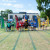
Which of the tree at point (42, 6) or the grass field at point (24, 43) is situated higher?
the tree at point (42, 6)

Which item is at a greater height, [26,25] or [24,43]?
[26,25]

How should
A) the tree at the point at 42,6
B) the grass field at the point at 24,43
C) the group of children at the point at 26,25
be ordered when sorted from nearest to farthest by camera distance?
the grass field at the point at 24,43
the group of children at the point at 26,25
the tree at the point at 42,6

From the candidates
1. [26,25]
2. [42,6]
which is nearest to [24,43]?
[26,25]

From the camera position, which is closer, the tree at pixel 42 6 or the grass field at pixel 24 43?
the grass field at pixel 24 43

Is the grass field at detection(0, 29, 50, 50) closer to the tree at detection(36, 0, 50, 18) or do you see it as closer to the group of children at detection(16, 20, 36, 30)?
the group of children at detection(16, 20, 36, 30)

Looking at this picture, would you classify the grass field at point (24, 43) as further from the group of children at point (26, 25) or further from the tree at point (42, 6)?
the tree at point (42, 6)

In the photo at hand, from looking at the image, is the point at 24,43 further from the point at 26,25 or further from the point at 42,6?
the point at 42,6

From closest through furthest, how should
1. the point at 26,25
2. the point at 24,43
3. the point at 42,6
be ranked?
the point at 24,43, the point at 26,25, the point at 42,6

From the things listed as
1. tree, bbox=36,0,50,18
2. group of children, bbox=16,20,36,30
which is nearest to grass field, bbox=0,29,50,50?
group of children, bbox=16,20,36,30

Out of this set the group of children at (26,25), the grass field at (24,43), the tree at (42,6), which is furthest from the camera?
the tree at (42,6)

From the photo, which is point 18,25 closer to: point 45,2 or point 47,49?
point 47,49

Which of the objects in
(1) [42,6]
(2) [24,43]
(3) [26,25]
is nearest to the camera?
(2) [24,43]

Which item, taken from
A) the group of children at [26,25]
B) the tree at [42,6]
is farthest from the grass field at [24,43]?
the tree at [42,6]

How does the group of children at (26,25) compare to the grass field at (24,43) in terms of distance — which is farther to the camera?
the group of children at (26,25)
